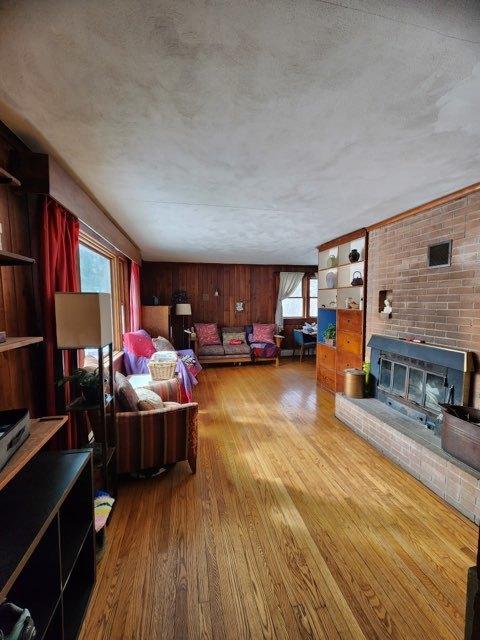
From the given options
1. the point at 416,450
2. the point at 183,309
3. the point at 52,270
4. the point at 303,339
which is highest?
the point at 52,270

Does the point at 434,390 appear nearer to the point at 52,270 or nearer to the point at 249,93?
the point at 249,93

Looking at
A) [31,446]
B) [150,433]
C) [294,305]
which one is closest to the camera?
[31,446]

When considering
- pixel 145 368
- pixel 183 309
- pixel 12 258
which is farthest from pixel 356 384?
pixel 183 309

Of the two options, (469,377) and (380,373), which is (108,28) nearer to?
(469,377)

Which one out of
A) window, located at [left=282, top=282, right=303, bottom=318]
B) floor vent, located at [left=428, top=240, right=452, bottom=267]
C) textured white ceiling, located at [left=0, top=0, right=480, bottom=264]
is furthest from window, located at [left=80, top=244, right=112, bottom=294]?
window, located at [left=282, top=282, right=303, bottom=318]

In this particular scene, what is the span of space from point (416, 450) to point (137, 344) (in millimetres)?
3813

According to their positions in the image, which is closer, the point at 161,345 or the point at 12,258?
the point at 12,258

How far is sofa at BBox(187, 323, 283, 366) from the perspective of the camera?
6023 mm

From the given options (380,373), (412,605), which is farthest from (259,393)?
(412,605)

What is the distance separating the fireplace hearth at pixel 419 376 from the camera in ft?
7.43

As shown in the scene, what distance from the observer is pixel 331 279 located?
4.32 meters

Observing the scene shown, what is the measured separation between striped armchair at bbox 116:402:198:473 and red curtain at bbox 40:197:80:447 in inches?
14.3

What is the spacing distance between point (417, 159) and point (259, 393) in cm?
345

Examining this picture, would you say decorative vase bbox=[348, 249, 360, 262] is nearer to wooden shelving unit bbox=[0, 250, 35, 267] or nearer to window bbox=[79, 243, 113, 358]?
window bbox=[79, 243, 113, 358]
